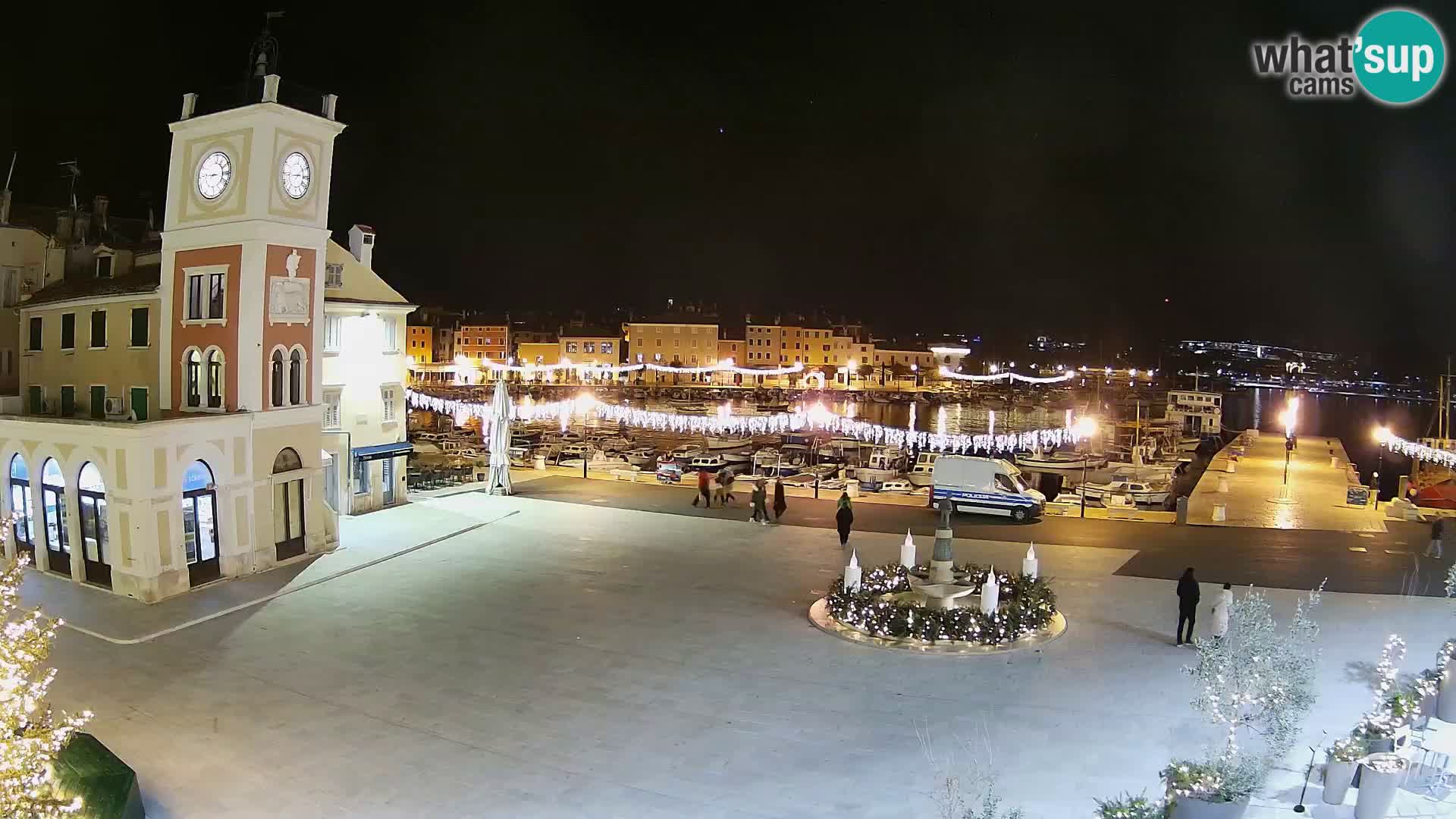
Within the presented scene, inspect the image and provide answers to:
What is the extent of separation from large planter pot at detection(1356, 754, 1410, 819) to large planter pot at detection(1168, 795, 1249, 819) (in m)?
1.08

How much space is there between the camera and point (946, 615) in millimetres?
→ 14641

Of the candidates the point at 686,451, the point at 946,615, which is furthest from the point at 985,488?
the point at 686,451

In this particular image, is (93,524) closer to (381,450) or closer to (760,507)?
(381,450)

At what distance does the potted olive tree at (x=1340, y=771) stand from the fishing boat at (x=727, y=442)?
5442 cm

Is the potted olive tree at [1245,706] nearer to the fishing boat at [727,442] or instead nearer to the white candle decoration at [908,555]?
the white candle decoration at [908,555]

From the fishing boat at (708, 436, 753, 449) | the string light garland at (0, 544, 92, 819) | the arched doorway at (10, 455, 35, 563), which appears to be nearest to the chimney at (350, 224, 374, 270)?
the arched doorway at (10, 455, 35, 563)

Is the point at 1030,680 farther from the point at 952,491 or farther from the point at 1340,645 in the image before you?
the point at 952,491

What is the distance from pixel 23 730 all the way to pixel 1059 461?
54.0 meters

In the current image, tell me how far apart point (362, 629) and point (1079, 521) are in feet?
59.5

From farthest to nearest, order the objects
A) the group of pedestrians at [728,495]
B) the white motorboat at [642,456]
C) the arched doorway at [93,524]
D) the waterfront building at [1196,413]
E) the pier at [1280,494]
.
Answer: the waterfront building at [1196,413]
the white motorboat at [642,456]
the pier at [1280,494]
the group of pedestrians at [728,495]
the arched doorway at [93,524]

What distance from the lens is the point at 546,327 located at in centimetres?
14425

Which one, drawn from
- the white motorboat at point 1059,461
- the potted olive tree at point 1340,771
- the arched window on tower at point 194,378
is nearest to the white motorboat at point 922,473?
the white motorboat at point 1059,461

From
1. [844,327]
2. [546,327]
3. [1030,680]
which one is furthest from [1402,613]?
[844,327]

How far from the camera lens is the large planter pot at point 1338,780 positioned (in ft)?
29.0
